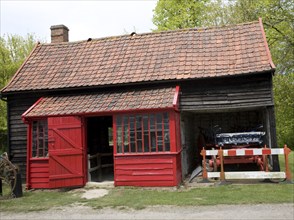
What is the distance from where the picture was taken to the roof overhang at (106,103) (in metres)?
11.2

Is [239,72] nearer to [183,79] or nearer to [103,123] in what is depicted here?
[183,79]

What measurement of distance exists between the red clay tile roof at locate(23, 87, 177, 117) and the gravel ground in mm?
3780

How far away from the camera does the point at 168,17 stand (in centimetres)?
2769

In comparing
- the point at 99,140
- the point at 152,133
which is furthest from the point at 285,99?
the point at 152,133

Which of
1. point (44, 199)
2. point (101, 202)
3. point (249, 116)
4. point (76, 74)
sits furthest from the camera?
point (249, 116)

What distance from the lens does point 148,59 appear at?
539 inches

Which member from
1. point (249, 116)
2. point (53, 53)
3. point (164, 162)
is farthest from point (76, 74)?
point (249, 116)

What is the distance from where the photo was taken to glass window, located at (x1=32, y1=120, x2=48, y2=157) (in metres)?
12.1

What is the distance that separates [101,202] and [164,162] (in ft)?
8.72

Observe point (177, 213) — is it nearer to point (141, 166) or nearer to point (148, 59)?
point (141, 166)

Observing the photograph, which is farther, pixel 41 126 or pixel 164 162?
pixel 41 126

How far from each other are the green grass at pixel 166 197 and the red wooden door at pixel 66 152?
62cm

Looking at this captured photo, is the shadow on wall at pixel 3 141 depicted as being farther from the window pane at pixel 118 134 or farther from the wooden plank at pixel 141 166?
the wooden plank at pixel 141 166

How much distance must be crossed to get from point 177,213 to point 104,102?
565 centimetres
